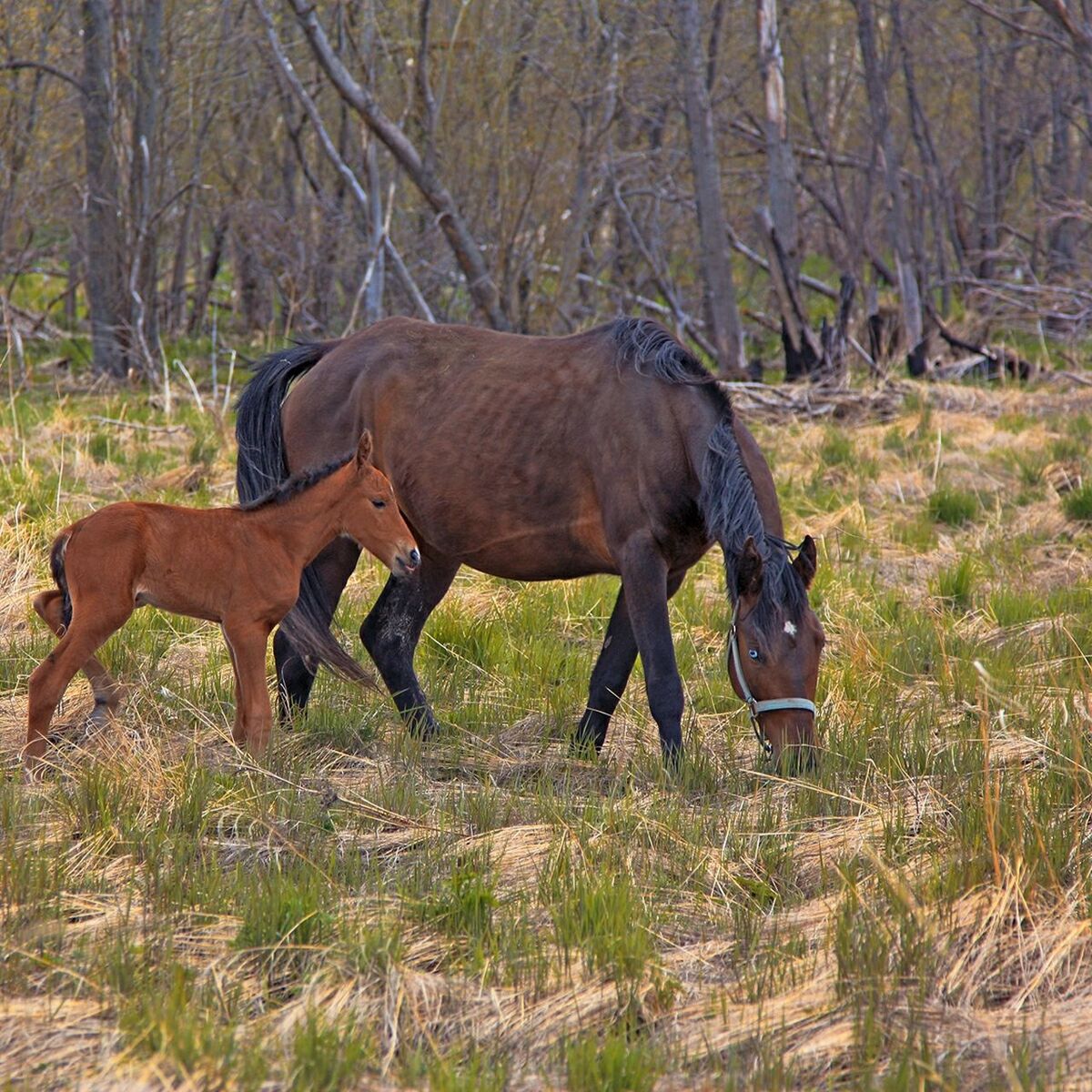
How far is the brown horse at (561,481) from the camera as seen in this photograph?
5.00 metres

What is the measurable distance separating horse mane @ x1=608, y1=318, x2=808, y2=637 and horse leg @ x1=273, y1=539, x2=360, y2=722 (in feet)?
5.01

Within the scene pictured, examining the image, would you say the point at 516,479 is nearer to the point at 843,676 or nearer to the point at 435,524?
the point at 435,524

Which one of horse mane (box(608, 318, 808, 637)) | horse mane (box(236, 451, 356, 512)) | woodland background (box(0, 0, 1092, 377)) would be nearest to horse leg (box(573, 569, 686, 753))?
horse mane (box(608, 318, 808, 637))

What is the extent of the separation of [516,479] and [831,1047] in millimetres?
3167

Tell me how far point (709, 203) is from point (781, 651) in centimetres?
1054

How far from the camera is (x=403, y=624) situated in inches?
245

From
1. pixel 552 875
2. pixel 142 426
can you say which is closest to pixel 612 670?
pixel 552 875

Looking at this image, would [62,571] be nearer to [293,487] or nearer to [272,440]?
[293,487]

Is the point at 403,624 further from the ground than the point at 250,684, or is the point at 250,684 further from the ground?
the point at 250,684

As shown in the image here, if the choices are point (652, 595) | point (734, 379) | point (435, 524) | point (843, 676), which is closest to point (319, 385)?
point (435, 524)

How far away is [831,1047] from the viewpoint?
3.12 metres

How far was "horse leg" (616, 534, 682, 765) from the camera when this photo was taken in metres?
5.34

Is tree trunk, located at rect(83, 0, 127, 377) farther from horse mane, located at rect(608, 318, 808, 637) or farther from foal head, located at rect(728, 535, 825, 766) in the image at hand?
foal head, located at rect(728, 535, 825, 766)

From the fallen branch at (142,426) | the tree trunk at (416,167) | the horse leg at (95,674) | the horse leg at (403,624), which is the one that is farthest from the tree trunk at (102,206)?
the horse leg at (95,674)
